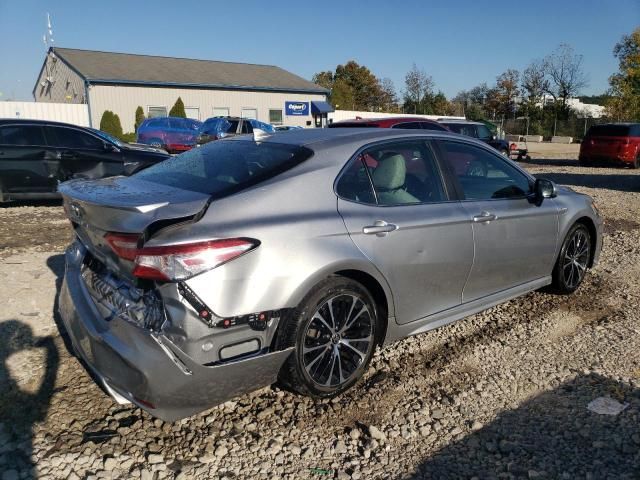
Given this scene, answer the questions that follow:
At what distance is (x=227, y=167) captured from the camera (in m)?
3.17

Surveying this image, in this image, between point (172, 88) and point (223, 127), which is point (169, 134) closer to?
point (223, 127)

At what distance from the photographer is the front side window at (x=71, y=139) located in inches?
332

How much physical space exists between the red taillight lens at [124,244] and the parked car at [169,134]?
19155 mm

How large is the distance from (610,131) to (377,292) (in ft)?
59.3

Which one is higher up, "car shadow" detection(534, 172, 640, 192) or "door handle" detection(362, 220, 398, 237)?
"door handle" detection(362, 220, 398, 237)

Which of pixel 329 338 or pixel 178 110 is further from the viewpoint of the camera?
pixel 178 110

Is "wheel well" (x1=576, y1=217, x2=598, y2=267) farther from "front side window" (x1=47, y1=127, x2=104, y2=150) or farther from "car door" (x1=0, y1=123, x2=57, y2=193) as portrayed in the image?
"car door" (x1=0, y1=123, x2=57, y2=193)

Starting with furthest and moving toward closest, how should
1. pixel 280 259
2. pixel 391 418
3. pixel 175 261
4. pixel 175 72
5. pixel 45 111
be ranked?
pixel 175 72 < pixel 45 111 < pixel 391 418 < pixel 280 259 < pixel 175 261

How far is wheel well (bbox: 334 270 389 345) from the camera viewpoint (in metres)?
3.01

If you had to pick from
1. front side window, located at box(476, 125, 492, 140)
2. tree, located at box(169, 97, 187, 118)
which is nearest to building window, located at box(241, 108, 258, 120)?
tree, located at box(169, 97, 187, 118)

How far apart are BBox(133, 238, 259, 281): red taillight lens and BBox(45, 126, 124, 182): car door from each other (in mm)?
6916

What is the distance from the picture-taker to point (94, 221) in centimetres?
270

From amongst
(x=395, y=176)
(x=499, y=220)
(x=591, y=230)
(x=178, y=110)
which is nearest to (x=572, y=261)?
(x=591, y=230)

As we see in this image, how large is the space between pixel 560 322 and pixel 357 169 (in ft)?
7.77
